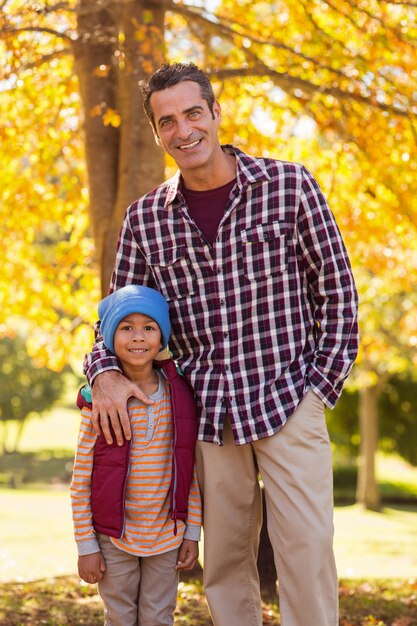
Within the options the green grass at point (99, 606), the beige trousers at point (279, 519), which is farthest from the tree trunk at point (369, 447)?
the beige trousers at point (279, 519)

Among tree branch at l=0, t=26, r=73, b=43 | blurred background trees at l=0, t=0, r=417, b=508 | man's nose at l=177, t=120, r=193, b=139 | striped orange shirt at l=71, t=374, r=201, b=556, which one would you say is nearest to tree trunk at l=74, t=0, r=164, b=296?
blurred background trees at l=0, t=0, r=417, b=508

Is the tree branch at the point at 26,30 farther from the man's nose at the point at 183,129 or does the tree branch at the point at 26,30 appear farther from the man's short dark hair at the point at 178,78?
the man's nose at the point at 183,129

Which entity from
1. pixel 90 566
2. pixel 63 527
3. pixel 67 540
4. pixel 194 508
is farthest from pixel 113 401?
pixel 63 527

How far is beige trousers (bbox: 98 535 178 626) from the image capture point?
359 centimetres

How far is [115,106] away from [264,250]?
3505mm

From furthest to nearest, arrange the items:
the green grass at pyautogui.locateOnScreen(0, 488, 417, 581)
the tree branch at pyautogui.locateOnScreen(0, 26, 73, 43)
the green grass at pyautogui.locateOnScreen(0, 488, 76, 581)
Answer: the green grass at pyautogui.locateOnScreen(0, 488, 417, 581) < the green grass at pyautogui.locateOnScreen(0, 488, 76, 581) < the tree branch at pyautogui.locateOnScreen(0, 26, 73, 43)

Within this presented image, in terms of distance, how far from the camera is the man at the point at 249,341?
338 cm

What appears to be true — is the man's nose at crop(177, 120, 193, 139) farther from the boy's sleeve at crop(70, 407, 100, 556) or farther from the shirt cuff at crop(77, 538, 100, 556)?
the shirt cuff at crop(77, 538, 100, 556)

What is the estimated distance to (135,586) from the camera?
3.65 meters

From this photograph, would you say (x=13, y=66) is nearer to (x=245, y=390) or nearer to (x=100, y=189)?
(x=100, y=189)

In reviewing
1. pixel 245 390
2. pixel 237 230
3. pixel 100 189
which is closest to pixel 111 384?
pixel 245 390

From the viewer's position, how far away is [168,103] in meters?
3.54

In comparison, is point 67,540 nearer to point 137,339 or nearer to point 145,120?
point 145,120

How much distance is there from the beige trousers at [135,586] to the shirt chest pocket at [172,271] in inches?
41.4
